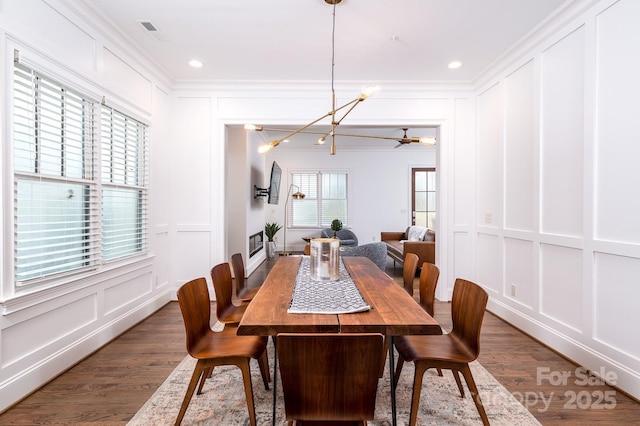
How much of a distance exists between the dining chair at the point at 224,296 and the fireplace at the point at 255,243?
3475 millimetres

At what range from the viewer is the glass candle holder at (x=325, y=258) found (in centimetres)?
208

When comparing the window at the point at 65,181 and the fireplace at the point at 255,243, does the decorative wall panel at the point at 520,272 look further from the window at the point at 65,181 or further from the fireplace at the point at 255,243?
the fireplace at the point at 255,243

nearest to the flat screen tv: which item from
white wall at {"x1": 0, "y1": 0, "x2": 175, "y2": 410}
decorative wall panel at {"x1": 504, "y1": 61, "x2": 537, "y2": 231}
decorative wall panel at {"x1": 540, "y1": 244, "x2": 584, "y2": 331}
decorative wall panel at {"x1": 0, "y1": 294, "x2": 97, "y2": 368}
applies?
white wall at {"x1": 0, "y1": 0, "x2": 175, "y2": 410}

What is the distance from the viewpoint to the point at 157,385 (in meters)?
2.13

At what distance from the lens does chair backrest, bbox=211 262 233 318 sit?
7.22 feet

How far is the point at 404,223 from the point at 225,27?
21.6ft

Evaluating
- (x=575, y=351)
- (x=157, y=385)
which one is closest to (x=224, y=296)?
(x=157, y=385)

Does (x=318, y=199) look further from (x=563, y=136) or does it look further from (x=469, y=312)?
(x=469, y=312)

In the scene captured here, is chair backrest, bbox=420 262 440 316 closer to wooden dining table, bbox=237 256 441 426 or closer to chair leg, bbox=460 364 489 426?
wooden dining table, bbox=237 256 441 426

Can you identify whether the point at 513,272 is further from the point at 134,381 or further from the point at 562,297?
the point at 134,381

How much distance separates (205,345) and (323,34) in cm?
268

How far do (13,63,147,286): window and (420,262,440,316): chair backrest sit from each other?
258cm

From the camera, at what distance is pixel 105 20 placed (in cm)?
266

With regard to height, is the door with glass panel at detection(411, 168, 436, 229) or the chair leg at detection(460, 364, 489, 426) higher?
the door with glass panel at detection(411, 168, 436, 229)
